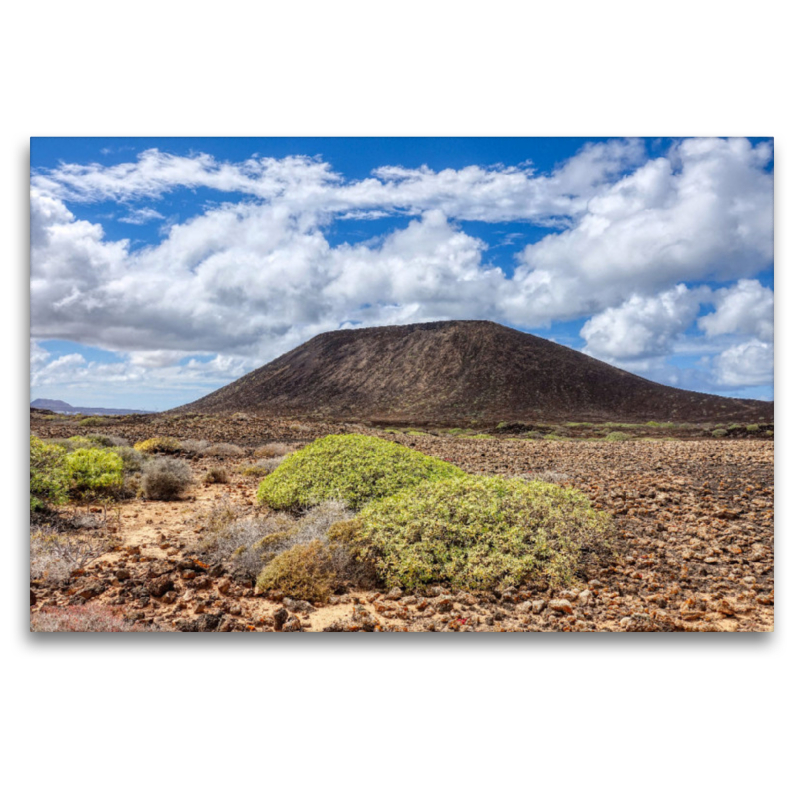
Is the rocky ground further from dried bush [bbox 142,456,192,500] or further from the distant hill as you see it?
dried bush [bbox 142,456,192,500]

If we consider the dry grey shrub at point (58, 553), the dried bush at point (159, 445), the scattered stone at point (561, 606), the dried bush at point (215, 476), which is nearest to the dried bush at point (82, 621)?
the dry grey shrub at point (58, 553)

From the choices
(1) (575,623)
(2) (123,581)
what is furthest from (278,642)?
(1) (575,623)

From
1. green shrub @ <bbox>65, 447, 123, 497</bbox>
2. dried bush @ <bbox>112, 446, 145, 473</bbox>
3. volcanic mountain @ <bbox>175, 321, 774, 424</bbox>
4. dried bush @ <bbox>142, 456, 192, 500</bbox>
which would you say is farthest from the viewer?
volcanic mountain @ <bbox>175, 321, 774, 424</bbox>

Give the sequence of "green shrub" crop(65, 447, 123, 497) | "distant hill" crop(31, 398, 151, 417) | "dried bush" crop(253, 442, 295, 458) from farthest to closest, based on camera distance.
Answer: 1. "dried bush" crop(253, 442, 295, 458)
2. "green shrub" crop(65, 447, 123, 497)
3. "distant hill" crop(31, 398, 151, 417)

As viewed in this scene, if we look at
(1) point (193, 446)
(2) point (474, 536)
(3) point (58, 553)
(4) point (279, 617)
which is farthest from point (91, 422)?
(2) point (474, 536)

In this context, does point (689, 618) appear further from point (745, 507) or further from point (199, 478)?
point (199, 478)

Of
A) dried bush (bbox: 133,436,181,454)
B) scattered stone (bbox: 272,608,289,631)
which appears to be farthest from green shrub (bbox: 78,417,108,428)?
scattered stone (bbox: 272,608,289,631)
